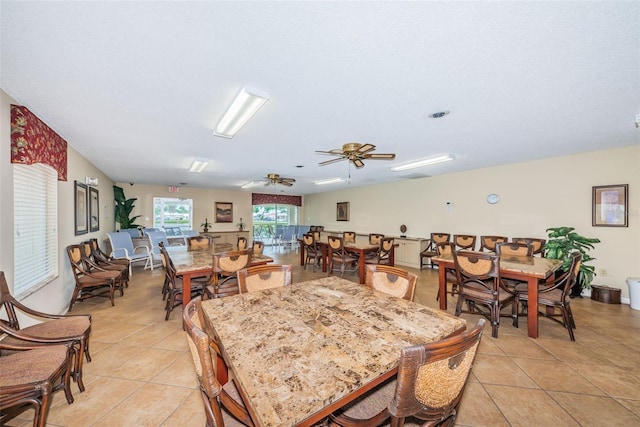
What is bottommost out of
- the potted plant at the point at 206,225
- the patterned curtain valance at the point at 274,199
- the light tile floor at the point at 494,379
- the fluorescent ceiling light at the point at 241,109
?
the light tile floor at the point at 494,379

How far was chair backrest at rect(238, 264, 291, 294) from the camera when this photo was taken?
1.82 meters

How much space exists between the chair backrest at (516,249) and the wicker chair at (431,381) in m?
3.19

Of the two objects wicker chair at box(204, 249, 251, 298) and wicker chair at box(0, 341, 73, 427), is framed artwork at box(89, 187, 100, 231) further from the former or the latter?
wicker chair at box(0, 341, 73, 427)

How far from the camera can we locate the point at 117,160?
4359 millimetres

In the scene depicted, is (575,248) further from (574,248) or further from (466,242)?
(466,242)

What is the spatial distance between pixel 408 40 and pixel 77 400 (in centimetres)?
324

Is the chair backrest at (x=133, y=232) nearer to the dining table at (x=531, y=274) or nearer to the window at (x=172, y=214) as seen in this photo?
the window at (x=172, y=214)

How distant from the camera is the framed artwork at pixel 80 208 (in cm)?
358

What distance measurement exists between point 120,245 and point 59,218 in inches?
92.1

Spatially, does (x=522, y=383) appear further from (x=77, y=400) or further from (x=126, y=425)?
(x=77, y=400)

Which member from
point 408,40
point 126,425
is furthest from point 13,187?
point 408,40

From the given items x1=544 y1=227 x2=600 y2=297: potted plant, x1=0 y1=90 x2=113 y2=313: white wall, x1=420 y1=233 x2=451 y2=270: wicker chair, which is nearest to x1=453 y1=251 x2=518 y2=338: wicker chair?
x1=544 y1=227 x2=600 y2=297: potted plant

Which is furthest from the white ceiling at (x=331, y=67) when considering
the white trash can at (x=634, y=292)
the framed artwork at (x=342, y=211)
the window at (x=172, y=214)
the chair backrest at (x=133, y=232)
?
the framed artwork at (x=342, y=211)

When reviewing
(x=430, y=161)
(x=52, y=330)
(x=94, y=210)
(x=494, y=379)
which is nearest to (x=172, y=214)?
(x=94, y=210)
